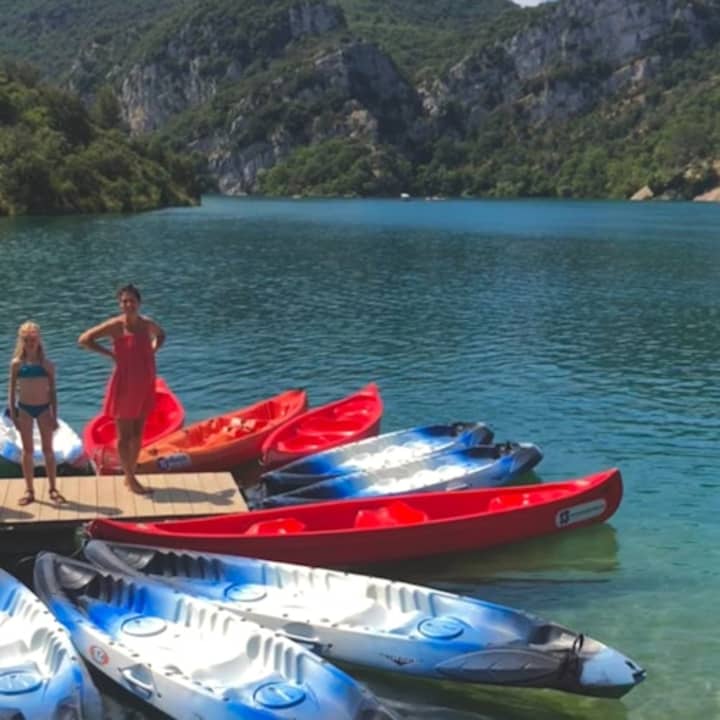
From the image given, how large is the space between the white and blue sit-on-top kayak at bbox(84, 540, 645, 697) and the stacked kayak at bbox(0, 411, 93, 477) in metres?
5.86

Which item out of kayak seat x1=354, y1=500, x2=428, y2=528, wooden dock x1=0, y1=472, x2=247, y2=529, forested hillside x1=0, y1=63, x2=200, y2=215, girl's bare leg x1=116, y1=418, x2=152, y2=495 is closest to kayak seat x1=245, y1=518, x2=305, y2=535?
wooden dock x1=0, y1=472, x2=247, y2=529

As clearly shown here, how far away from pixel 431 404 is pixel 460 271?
34.4 meters

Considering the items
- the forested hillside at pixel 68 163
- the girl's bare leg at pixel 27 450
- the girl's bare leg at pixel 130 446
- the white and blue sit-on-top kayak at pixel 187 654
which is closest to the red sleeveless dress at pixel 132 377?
the girl's bare leg at pixel 130 446

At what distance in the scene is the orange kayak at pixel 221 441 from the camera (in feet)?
62.4

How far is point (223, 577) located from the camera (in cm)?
1306

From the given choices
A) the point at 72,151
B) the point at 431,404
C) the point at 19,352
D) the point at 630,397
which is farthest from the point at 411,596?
the point at 72,151

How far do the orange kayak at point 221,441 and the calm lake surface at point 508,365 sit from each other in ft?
11.7

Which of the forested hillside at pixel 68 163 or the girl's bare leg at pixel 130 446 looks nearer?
the girl's bare leg at pixel 130 446

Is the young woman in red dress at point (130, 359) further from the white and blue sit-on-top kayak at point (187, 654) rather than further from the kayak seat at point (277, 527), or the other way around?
the white and blue sit-on-top kayak at point (187, 654)

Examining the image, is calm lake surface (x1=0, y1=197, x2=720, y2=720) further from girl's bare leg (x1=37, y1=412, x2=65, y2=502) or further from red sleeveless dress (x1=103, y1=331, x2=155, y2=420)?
girl's bare leg (x1=37, y1=412, x2=65, y2=502)

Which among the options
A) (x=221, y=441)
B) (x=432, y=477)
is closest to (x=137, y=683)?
(x=432, y=477)

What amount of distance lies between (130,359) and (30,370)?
4.55ft

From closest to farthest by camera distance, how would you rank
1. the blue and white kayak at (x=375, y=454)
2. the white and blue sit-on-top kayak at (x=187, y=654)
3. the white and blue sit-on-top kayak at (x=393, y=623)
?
the white and blue sit-on-top kayak at (x=187, y=654) < the white and blue sit-on-top kayak at (x=393, y=623) < the blue and white kayak at (x=375, y=454)

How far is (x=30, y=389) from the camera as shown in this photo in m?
14.5
